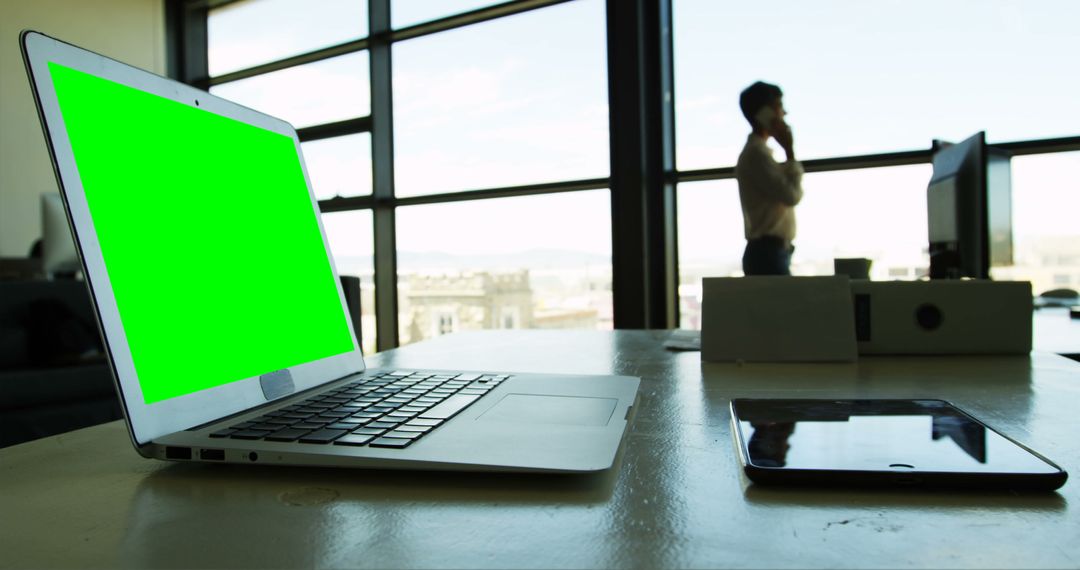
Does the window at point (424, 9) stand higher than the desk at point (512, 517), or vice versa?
the window at point (424, 9)

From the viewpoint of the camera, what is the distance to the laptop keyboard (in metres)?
0.43

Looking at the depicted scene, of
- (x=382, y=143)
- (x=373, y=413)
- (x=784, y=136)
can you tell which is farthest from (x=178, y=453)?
(x=382, y=143)

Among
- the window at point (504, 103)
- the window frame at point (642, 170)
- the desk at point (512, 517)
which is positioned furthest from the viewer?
the window at point (504, 103)

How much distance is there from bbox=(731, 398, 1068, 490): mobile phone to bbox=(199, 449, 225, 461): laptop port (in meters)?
0.32

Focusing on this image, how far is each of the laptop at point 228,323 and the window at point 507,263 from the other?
277 cm

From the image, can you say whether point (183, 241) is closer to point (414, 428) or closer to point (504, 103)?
point (414, 428)

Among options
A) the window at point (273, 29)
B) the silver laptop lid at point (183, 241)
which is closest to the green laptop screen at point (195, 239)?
the silver laptop lid at point (183, 241)

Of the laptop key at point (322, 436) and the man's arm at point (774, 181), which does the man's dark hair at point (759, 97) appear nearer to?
the man's arm at point (774, 181)

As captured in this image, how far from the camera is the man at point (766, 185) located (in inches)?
87.1

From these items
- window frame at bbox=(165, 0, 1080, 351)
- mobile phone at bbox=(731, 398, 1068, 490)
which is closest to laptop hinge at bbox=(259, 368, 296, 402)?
mobile phone at bbox=(731, 398, 1068, 490)

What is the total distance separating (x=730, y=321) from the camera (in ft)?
2.98

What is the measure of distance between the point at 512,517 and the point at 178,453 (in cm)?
23

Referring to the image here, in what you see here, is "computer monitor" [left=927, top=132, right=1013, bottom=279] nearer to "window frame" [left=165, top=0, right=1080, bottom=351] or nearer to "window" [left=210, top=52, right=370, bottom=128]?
"window frame" [left=165, top=0, right=1080, bottom=351]

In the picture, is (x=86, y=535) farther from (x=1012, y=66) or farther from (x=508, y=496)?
(x=1012, y=66)
